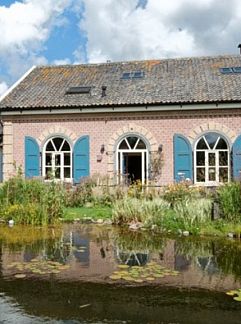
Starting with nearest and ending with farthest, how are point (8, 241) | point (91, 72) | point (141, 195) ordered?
point (8, 241), point (141, 195), point (91, 72)

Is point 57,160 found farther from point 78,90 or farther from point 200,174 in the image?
point 200,174

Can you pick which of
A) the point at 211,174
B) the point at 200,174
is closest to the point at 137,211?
the point at 200,174

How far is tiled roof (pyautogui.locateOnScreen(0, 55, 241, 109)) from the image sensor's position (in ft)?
→ 65.9

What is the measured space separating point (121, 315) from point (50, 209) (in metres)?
8.22

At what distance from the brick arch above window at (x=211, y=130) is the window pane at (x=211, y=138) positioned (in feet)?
0.58

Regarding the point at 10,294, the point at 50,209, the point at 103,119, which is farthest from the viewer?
the point at 103,119

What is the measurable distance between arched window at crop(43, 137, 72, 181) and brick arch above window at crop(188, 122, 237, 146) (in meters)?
5.51

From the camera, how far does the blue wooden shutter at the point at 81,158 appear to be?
20516 mm

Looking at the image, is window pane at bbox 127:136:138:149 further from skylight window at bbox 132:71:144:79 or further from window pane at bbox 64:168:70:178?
skylight window at bbox 132:71:144:79

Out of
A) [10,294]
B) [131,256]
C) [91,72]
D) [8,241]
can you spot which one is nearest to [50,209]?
[8,241]

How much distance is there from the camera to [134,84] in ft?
71.2

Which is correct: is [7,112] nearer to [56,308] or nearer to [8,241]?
[8,241]

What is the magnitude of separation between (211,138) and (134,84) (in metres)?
4.59

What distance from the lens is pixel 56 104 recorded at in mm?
20703
